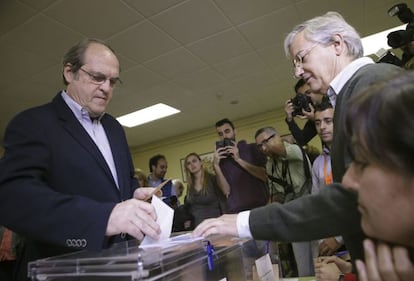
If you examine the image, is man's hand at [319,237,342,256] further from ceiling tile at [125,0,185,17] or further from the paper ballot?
ceiling tile at [125,0,185,17]

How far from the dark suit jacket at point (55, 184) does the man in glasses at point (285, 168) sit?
1.41 metres

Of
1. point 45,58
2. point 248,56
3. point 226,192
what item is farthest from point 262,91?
point 45,58

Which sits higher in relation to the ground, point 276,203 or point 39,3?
point 39,3

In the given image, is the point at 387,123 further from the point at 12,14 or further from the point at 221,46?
the point at 221,46

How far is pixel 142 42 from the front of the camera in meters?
2.80

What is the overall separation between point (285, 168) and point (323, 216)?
1565mm

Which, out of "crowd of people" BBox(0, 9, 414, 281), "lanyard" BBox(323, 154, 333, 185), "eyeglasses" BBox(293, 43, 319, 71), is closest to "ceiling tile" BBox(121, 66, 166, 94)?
"lanyard" BBox(323, 154, 333, 185)

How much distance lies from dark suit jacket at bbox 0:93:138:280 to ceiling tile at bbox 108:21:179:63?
1.83m

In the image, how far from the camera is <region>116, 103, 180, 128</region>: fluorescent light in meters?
4.68

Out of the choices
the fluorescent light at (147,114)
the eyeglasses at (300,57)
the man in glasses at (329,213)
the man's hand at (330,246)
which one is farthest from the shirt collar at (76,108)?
the fluorescent light at (147,114)

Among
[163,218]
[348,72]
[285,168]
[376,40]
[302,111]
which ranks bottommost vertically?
[163,218]

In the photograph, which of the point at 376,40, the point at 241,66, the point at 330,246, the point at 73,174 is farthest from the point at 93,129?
the point at 376,40

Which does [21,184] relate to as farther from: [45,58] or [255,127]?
[255,127]

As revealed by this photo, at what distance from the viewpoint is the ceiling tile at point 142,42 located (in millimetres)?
2617
